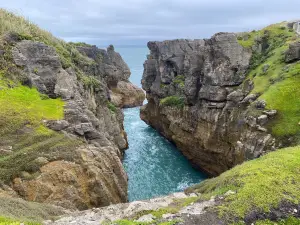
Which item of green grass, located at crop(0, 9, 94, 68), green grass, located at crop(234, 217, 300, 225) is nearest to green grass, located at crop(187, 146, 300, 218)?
green grass, located at crop(234, 217, 300, 225)

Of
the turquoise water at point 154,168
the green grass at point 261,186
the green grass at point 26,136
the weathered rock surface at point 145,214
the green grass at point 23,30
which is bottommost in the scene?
the turquoise water at point 154,168

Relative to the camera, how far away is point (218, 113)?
44250mm

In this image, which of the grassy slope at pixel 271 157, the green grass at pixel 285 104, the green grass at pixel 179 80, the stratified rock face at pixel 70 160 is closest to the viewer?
the grassy slope at pixel 271 157

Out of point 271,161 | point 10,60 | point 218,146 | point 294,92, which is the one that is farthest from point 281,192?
point 218,146

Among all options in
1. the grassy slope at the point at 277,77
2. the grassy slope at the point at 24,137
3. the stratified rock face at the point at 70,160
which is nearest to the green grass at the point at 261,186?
the stratified rock face at the point at 70,160

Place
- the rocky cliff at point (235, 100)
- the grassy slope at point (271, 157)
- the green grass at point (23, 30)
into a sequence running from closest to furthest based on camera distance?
the grassy slope at point (271, 157)
the rocky cliff at point (235, 100)
the green grass at point (23, 30)

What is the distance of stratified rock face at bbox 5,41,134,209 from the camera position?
19047mm

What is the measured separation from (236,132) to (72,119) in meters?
23.0

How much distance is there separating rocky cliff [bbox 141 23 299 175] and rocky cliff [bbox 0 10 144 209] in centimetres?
1683

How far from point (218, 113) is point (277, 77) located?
9874 mm

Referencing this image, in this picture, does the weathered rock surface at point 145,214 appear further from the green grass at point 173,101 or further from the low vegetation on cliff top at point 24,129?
the green grass at point 173,101

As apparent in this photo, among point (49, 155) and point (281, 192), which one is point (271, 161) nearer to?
point (281, 192)

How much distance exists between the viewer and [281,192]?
15.6 meters

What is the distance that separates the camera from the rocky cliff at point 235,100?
107 feet
